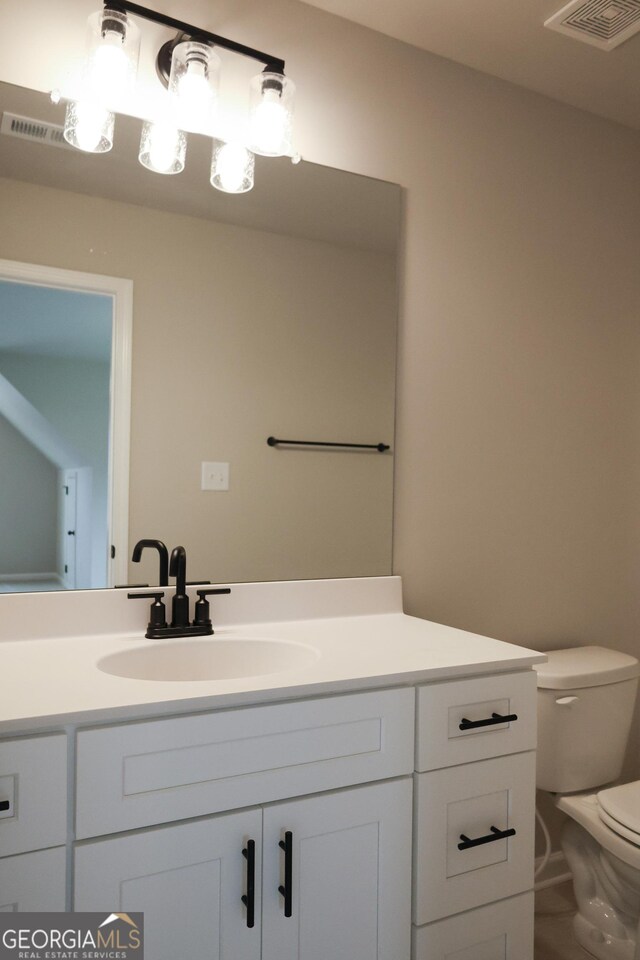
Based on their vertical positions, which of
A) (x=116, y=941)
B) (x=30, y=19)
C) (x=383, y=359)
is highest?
(x=30, y=19)

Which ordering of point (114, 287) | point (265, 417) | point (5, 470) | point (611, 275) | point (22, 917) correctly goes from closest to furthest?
point (22, 917)
point (5, 470)
point (114, 287)
point (265, 417)
point (611, 275)

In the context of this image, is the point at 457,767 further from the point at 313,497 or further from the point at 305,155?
the point at 305,155

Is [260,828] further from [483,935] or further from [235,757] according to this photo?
[483,935]

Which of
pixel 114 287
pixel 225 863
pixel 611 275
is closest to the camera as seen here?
pixel 225 863

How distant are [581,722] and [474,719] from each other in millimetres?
654

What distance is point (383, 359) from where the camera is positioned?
192cm

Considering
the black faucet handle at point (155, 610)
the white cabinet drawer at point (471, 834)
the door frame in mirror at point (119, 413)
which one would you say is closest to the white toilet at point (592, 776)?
the white cabinet drawer at point (471, 834)

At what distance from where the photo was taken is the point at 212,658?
1.52 metres

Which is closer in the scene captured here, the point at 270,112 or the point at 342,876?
the point at 342,876

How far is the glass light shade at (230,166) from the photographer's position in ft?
5.54

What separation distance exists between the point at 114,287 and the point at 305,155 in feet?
2.01

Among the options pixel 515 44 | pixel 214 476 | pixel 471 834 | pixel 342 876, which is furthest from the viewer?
pixel 515 44

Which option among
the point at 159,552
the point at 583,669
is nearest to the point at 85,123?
the point at 159,552

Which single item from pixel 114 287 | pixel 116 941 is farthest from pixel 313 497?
pixel 116 941
